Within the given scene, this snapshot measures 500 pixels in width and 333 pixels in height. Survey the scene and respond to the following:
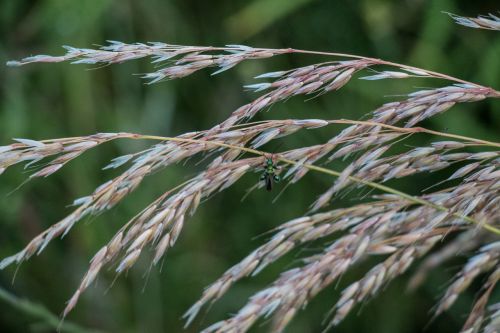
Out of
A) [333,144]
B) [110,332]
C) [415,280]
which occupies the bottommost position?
[110,332]

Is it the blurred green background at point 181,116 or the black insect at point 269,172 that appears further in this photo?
the blurred green background at point 181,116

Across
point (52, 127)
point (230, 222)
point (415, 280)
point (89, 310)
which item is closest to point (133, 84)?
point (52, 127)

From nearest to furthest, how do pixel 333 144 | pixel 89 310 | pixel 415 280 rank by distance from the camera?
1. pixel 333 144
2. pixel 415 280
3. pixel 89 310

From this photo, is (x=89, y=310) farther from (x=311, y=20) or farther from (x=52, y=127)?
(x=311, y=20)

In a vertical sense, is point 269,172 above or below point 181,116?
above

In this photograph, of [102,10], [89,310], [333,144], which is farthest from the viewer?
[89,310]

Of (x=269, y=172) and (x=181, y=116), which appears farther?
(x=181, y=116)

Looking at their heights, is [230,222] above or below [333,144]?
below

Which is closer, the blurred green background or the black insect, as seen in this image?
the black insect
